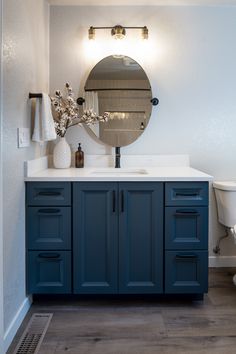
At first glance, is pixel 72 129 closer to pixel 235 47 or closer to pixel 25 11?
pixel 25 11

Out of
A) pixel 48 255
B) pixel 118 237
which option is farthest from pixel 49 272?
pixel 118 237

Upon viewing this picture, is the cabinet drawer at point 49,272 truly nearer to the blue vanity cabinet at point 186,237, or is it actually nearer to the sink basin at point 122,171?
the blue vanity cabinet at point 186,237

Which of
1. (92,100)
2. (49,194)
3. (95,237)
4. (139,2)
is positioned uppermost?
(139,2)

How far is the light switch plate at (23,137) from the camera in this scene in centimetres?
211

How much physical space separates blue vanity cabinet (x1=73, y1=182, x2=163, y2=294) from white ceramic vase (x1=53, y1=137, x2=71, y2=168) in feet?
1.80

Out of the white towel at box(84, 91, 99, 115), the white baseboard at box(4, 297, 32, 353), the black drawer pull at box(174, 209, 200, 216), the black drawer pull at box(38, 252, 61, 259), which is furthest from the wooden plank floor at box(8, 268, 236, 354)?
the white towel at box(84, 91, 99, 115)

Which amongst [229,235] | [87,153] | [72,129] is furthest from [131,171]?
[229,235]

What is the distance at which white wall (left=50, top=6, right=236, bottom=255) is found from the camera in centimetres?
292

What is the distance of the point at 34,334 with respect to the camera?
200 centimetres

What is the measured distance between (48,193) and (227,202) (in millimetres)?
1428

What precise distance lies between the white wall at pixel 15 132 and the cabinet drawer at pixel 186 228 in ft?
3.12

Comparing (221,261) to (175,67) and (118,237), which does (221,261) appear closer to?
(118,237)

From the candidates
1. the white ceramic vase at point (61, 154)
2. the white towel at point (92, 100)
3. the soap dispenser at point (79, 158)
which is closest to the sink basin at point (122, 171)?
the soap dispenser at point (79, 158)

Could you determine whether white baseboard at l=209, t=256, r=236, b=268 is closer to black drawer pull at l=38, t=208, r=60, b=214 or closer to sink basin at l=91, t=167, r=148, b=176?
sink basin at l=91, t=167, r=148, b=176
